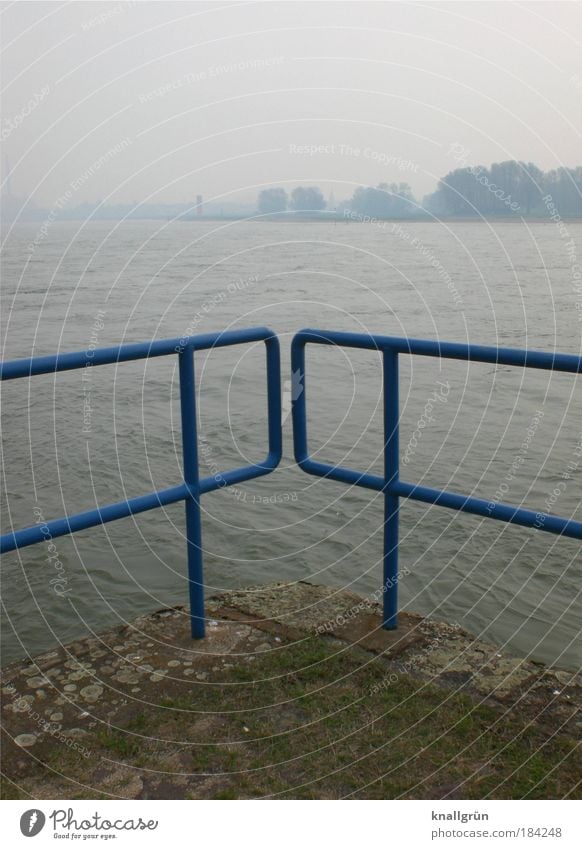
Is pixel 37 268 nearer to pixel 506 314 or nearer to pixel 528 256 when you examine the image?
pixel 528 256

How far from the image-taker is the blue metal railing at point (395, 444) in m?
3.35

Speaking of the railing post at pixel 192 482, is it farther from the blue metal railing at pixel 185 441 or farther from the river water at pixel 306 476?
the river water at pixel 306 476

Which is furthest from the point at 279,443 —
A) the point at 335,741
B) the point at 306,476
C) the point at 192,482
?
the point at 306,476

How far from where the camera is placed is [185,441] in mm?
3887

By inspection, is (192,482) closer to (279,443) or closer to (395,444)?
(279,443)

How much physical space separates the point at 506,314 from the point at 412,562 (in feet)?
44.0

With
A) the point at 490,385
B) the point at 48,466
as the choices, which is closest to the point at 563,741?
the point at 48,466

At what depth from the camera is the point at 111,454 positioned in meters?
8.55

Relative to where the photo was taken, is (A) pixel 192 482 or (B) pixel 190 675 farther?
(A) pixel 192 482

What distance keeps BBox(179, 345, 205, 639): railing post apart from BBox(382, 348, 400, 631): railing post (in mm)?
750

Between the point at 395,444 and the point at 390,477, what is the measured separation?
0.13m

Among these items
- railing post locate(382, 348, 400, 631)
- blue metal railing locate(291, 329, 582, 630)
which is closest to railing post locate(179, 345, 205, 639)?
blue metal railing locate(291, 329, 582, 630)

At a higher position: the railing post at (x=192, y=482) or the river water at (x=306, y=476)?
the railing post at (x=192, y=482)

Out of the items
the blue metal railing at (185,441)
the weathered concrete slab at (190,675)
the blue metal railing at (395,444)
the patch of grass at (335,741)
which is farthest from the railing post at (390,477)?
the blue metal railing at (185,441)
